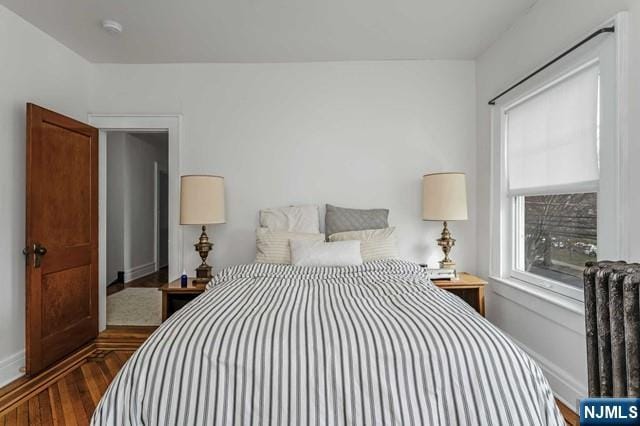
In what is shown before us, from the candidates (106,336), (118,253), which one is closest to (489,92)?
(106,336)

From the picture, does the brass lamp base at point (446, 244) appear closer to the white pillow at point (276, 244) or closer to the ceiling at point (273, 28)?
the white pillow at point (276, 244)

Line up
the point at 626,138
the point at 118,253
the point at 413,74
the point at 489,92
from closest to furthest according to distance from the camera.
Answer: the point at 626,138
the point at 489,92
the point at 413,74
the point at 118,253

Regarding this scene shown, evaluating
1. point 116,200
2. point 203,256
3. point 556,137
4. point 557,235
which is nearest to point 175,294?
point 203,256

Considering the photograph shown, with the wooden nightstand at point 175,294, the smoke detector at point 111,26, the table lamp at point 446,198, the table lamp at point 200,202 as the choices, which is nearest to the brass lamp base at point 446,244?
the table lamp at point 446,198

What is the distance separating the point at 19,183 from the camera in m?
2.67

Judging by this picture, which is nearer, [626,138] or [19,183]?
[626,138]

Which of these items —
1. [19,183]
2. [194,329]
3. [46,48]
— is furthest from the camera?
[46,48]

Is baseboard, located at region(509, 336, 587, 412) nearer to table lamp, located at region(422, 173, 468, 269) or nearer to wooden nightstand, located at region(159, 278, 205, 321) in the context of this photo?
table lamp, located at region(422, 173, 468, 269)

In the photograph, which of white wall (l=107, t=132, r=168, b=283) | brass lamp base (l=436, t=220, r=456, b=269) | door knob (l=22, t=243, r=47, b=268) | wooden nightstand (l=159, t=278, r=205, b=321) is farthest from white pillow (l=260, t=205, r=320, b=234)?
white wall (l=107, t=132, r=168, b=283)

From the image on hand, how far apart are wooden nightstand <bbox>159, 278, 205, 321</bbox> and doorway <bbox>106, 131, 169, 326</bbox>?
1.22m

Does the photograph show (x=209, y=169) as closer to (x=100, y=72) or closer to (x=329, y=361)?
(x=100, y=72)

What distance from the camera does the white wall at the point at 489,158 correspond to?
1754mm

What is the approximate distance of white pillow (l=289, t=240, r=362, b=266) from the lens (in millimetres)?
2641

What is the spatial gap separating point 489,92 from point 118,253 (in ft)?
18.2
